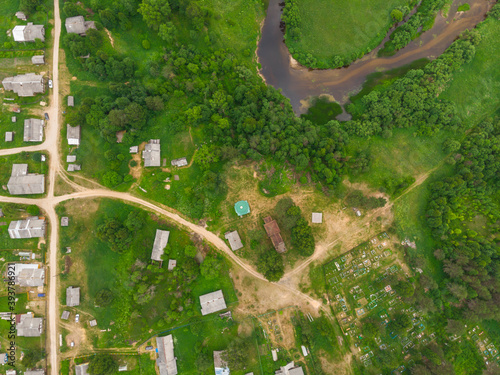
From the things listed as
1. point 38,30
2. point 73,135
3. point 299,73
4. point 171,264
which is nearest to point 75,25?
point 38,30

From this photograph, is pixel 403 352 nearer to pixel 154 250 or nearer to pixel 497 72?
pixel 154 250

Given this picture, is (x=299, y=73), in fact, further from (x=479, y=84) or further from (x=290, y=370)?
(x=290, y=370)

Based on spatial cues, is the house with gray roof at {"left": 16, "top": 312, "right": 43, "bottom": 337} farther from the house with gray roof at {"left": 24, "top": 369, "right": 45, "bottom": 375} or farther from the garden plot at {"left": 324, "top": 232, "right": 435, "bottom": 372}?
the garden plot at {"left": 324, "top": 232, "right": 435, "bottom": 372}

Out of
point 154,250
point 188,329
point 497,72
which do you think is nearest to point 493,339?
point 497,72

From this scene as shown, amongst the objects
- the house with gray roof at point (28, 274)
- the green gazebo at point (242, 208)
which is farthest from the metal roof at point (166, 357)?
the green gazebo at point (242, 208)

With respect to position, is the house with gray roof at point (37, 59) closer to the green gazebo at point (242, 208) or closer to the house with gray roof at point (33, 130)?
the house with gray roof at point (33, 130)

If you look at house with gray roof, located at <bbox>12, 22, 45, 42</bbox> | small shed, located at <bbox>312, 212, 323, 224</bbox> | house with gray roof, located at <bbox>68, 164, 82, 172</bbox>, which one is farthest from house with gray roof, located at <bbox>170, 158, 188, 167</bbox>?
house with gray roof, located at <bbox>12, 22, 45, 42</bbox>
